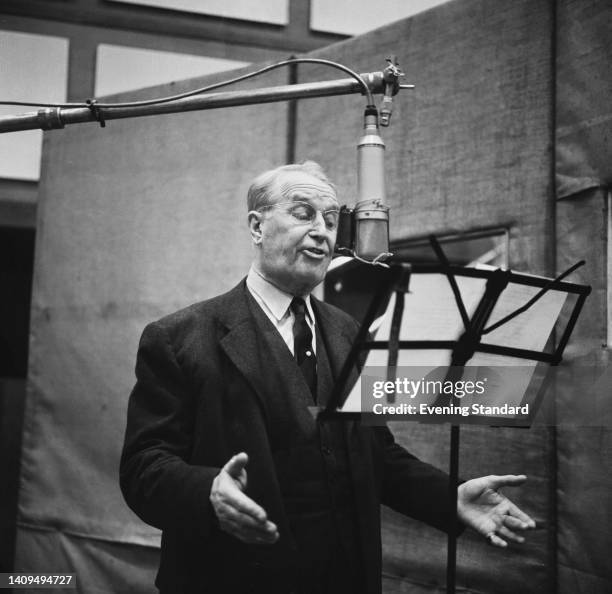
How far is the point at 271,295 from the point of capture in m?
2.74

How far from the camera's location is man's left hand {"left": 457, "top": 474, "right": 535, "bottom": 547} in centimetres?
241

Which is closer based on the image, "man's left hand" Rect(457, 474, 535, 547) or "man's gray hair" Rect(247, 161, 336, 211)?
"man's left hand" Rect(457, 474, 535, 547)

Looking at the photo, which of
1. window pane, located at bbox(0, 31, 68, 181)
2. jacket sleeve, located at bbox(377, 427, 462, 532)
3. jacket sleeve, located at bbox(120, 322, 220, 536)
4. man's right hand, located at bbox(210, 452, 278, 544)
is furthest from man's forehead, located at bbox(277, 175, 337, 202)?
window pane, located at bbox(0, 31, 68, 181)

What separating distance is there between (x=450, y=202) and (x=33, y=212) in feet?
10.3

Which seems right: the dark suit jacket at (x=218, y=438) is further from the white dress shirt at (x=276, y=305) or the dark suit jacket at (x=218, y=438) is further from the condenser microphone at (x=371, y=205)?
the condenser microphone at (x=371, y=205)

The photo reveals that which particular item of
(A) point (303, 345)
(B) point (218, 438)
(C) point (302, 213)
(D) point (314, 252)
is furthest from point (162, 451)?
(C) point (302, 213)

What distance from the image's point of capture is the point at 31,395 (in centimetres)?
488

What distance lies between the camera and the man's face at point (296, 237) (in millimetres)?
2689

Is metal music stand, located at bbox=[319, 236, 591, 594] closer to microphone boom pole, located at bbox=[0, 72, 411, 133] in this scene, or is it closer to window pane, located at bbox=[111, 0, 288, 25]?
microphone boom pole, located at bbox=[0, 72, 411, 133]

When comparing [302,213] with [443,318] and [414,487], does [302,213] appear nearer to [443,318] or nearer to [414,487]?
[443,318]

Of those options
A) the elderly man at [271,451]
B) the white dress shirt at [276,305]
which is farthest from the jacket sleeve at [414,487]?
the white dress shirt at [276,305]

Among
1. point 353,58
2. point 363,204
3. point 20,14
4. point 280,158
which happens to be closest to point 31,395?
point 280,158

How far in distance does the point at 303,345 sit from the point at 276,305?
0.18 meters

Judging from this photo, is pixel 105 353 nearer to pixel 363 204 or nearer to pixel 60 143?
pixel 60 143
